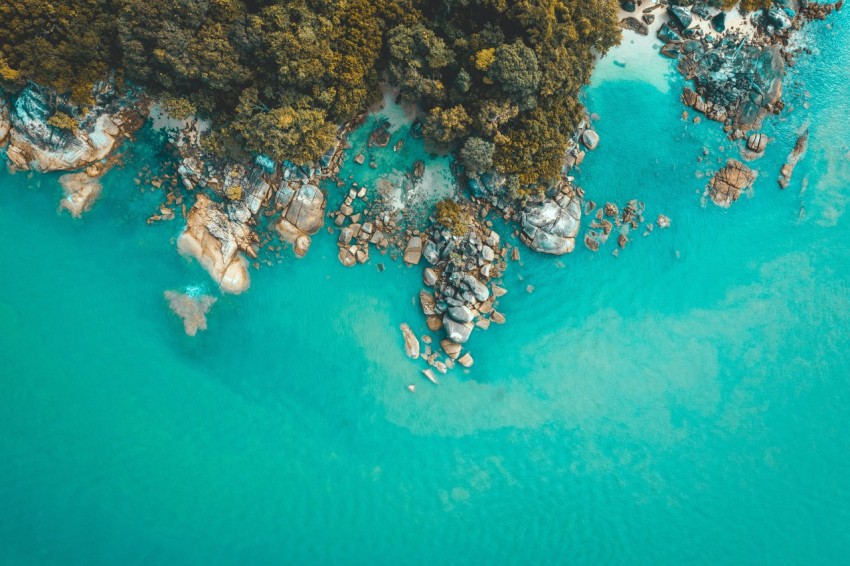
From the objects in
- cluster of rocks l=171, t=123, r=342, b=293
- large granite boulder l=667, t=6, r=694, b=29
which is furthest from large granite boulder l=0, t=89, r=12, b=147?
large granite boulder l=667, t=6, r=694, b=29

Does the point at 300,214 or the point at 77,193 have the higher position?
the point at 300,214

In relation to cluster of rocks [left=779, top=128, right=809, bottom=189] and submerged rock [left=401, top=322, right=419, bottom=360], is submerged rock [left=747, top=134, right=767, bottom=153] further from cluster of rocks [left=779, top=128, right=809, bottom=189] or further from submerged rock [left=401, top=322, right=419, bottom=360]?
submerged rock [left=401, top=322, right=419, bottom=360]

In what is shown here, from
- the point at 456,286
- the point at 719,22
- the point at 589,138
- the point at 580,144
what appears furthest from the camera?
the point at 719,22

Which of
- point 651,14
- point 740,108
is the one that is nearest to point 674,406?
point 740,108

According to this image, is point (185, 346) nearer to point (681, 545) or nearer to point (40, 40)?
point (40, 40)

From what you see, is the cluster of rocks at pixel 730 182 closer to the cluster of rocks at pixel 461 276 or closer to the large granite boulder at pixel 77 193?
the cluster of rocks at pixel 461 276

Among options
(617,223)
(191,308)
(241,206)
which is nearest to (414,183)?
(241,206)

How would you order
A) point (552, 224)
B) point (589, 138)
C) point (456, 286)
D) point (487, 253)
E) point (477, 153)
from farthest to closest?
point (589, 138), point (552, 224), point (487, 253), point (456, 286), point (477, 153)

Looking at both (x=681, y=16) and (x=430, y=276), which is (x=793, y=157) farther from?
(x=430, y=276)
